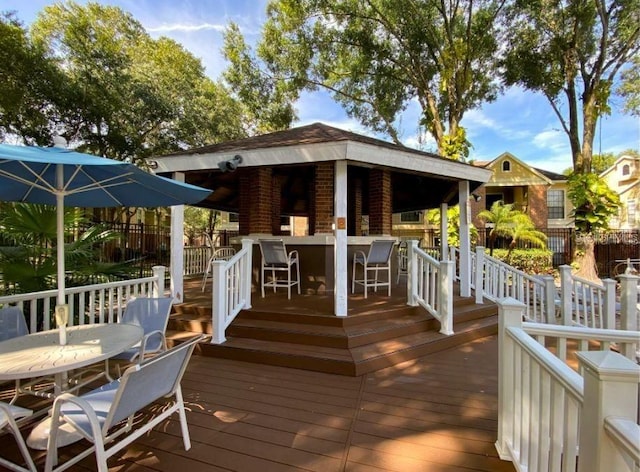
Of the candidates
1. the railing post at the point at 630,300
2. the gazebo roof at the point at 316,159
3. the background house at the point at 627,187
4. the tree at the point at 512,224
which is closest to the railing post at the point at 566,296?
the railing post at the point at 630,300

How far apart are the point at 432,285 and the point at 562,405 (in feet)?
11.0

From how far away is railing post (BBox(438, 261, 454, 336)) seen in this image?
448 centimetres

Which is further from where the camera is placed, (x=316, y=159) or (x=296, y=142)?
(x=296, y=142)

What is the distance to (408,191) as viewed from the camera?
8945 millimetres

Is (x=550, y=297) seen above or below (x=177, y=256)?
below

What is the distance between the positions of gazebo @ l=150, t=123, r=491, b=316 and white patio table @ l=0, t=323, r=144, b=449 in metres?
2.61

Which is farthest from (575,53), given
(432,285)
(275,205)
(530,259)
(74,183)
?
(74,183)

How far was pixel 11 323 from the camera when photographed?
282 cm

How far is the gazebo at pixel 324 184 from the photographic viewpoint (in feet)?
14.6

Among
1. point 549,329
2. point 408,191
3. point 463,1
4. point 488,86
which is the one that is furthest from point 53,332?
point 488,86

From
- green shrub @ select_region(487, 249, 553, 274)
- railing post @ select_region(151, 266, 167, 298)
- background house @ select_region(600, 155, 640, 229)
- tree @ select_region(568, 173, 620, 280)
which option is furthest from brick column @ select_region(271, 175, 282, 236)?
background house @ select_region(600, 155, 640, 229)

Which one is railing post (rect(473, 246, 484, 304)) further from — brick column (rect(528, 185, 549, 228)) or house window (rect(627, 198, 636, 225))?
house window (rect(627, 198, 636, 225))

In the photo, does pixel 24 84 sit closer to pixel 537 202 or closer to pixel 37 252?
pixel 37 252

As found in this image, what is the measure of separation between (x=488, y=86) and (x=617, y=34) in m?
4.03
